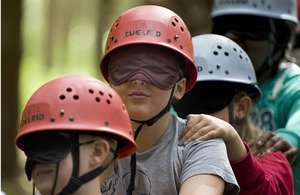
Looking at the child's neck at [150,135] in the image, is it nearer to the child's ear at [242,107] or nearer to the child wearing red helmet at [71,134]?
the child wearing red helmet at [71,134]

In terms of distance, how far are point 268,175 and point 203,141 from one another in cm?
89

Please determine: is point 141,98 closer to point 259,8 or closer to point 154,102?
point 154,102

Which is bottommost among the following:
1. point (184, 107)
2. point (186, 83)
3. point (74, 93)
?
point (184, 107)

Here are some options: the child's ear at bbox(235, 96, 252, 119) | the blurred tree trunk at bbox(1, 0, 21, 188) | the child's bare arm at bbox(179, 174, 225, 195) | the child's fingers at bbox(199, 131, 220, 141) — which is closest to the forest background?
the blurred tree trunk at bbox(1, 0, 21, 188)

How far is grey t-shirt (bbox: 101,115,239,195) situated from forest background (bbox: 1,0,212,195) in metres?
5.84

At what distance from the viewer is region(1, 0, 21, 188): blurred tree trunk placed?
10172 mm

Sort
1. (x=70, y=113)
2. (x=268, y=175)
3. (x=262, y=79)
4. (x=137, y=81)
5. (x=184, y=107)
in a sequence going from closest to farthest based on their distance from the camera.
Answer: (x=70, y=113), (x=137, y=81), (x=268, y=175), (x=184, y=107), (x=262, y=79)

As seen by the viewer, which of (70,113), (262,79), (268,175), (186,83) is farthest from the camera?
(262,79)

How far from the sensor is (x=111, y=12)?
12.4m

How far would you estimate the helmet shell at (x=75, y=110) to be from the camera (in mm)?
3312

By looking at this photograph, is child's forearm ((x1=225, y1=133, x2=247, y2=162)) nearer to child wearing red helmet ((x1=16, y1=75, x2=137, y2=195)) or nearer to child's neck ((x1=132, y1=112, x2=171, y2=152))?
child's neck ((x1=132, y1=112, x2=171, y2=152))

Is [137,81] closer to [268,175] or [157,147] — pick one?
[157,147]

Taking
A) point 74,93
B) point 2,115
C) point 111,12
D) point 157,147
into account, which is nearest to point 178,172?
point 157,147

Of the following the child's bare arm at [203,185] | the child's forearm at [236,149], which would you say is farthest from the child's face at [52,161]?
the child's forearm at [236,149]
